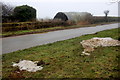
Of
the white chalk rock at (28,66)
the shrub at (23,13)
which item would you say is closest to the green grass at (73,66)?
the white chalk rock at (28,66)

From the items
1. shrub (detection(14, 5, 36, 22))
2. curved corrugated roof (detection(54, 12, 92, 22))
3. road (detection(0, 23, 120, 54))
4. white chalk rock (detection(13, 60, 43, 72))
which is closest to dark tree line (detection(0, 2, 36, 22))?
shrub (detection(14, 5, 36, 22))

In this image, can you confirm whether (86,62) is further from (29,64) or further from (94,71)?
(29,64)

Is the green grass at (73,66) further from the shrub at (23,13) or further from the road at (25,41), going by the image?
the shrub at (23,13)

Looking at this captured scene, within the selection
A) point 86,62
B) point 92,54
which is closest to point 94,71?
point 86,62

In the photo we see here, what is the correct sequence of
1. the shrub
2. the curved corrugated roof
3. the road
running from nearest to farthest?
the road < the shrub < the curved corrugated roof

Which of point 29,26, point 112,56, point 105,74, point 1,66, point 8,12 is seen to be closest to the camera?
point 105,74

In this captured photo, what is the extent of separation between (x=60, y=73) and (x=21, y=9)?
1714 centimetres

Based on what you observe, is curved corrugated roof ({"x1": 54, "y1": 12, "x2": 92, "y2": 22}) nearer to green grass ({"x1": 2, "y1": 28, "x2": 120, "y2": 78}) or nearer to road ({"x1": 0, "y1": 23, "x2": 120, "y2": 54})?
road ({"x1": 0, "y1": 23, "x2": 120, "y2": 54})

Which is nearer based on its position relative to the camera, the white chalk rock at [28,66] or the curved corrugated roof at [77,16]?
the white chalk rock at [28,66]

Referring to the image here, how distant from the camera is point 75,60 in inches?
234

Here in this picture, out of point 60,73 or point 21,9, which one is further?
point 21,9

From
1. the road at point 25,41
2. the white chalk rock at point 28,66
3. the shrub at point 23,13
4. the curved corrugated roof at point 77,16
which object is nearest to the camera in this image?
the white chalk rock at point 28,66

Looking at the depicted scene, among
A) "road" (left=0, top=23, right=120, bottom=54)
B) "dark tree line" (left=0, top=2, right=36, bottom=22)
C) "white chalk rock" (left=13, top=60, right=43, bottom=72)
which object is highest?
"dark tree line" (left=0, top=2, right=36, bottom=22)

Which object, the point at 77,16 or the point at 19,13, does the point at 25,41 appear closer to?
the point at 19,13
